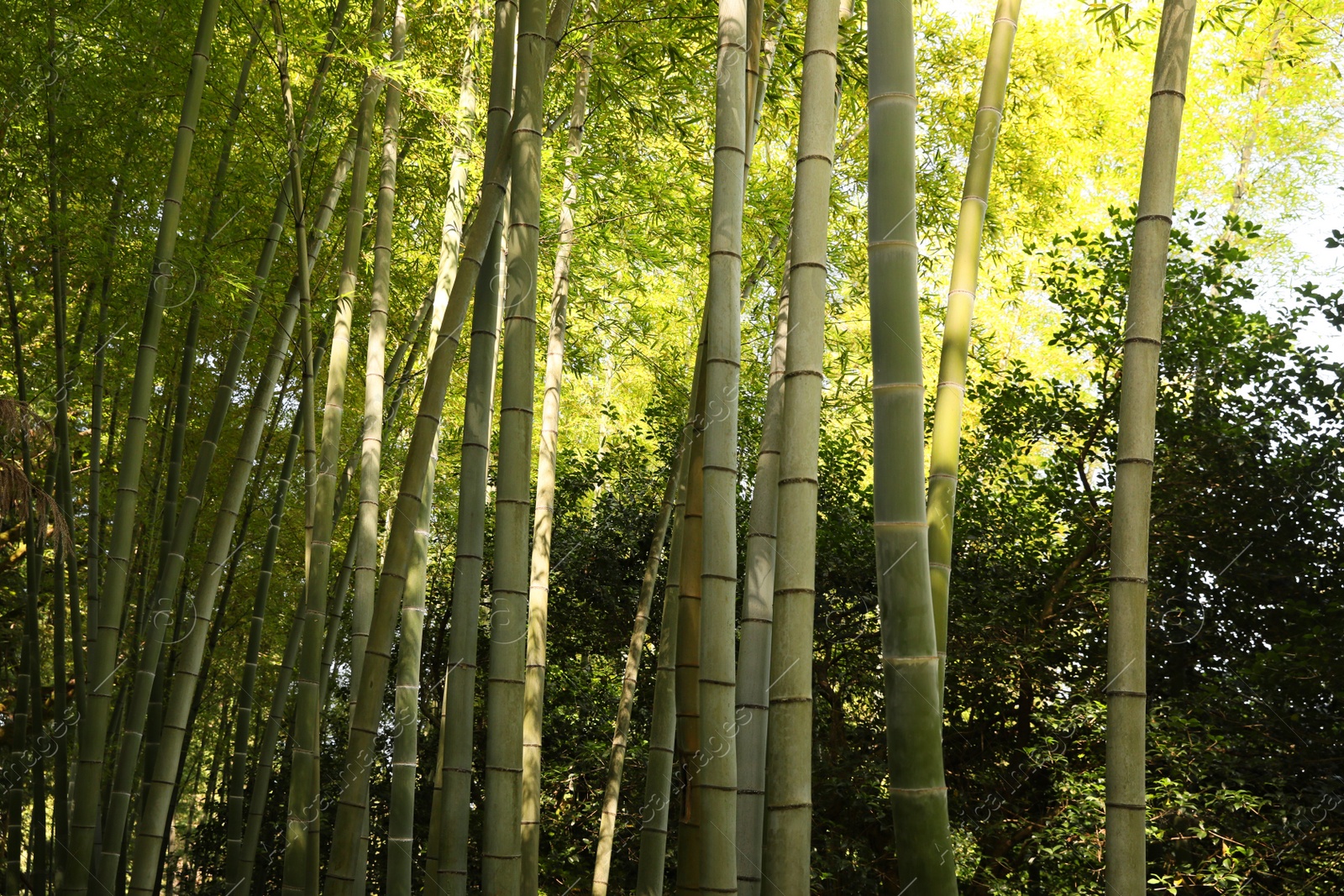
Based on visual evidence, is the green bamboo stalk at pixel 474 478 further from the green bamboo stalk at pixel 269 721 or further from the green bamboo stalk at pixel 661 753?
the green bamboo stalk at pixel 269 721

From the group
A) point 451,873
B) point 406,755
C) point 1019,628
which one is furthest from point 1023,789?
point 451,873

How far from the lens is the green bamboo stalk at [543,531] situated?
3531mm

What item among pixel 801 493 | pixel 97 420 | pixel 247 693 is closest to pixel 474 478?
pixel 801 493

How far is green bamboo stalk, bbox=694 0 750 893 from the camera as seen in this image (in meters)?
1.92

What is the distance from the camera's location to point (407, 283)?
574 centimetres

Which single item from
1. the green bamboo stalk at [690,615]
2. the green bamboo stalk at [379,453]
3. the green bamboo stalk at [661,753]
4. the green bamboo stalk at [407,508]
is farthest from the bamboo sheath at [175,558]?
the green bamboo stalk at [690,615]

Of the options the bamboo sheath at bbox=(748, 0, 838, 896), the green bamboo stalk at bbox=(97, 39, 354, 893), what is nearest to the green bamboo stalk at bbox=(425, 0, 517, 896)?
the bamboo sheath at bbox=(748, 0, 838, 896)

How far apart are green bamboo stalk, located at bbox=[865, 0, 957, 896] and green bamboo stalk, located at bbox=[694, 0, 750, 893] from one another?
429 millimetres

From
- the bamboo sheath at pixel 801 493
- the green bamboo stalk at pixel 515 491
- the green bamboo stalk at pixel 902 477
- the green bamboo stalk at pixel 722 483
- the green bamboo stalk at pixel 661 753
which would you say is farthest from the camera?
the green bamboo stalk at pixel 661 753

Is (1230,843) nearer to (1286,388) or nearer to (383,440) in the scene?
(1286,388)

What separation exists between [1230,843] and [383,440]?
4493 millimetres

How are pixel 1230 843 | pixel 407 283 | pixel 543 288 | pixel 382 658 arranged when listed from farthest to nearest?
1. pixel 543 288
2. pixel 407 283
3. pixel 1230 843
4. pixel 382 658

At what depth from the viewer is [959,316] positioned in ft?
6.77

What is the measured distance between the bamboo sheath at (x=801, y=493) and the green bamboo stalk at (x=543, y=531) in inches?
56.7
